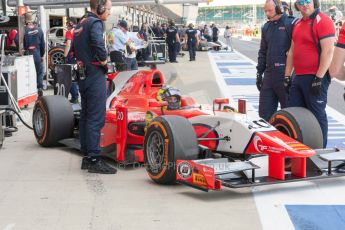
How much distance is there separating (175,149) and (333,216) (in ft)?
4.97

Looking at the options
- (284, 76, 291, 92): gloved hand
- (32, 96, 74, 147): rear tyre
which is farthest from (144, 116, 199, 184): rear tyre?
(32, 96, 74, 147): rear tyre

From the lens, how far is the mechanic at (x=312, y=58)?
6383mm

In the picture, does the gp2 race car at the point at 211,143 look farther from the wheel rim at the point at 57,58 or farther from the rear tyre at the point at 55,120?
the wheel rim at the point at 57,58

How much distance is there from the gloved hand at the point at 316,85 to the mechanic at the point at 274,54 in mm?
874

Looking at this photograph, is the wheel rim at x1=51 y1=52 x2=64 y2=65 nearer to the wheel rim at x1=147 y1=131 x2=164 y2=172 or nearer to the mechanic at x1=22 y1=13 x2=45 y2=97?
the mechanic at x1=22 y1=13 x2=45 y2=97

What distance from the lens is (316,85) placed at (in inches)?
254

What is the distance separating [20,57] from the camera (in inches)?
445

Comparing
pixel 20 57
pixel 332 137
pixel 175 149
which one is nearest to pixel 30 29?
pixel 20 57

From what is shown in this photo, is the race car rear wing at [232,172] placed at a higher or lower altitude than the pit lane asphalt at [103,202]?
higher

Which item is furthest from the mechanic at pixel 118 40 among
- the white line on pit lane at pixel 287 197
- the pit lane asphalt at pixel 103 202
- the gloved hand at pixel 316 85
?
the white line on pit lane at pixel 287 197

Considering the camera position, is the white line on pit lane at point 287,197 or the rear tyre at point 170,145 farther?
the rear tyre at point 170,145

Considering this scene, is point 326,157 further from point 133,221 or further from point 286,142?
point 133,221

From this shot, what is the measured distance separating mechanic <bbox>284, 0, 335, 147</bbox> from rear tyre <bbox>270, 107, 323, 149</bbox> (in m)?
0.35

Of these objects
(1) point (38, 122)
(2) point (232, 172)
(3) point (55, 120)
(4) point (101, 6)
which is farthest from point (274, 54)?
(1) point (38, 122)
